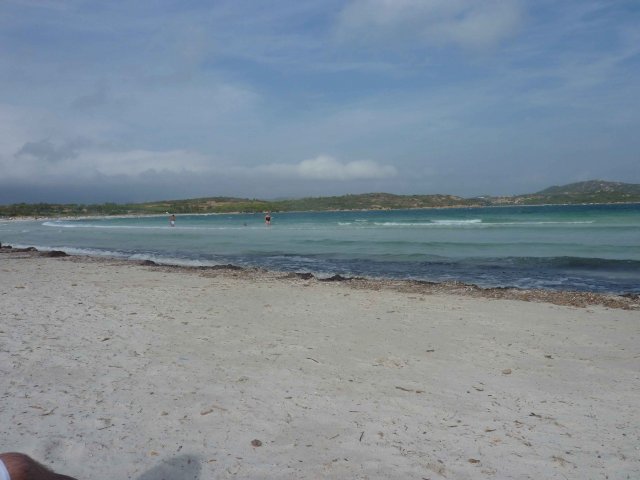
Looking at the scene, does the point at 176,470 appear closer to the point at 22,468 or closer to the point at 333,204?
the point at 22,468

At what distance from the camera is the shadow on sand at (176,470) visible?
11.1 ft

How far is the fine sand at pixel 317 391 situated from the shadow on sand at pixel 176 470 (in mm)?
12

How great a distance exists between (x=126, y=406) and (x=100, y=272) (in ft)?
36.2

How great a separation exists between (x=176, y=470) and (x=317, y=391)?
5.70 feet

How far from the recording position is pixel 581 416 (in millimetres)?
4410

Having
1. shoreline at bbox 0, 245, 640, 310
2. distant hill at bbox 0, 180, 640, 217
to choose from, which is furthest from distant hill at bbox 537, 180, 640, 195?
shoreline at bbox 0, 245, 640, 310

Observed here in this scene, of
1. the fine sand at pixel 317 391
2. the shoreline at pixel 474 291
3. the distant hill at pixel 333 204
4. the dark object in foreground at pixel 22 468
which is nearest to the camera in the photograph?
the dark object in foreground at pixel 22 468

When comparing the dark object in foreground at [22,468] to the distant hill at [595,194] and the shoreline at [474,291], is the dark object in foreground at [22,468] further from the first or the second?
the distant hill at [595,194]

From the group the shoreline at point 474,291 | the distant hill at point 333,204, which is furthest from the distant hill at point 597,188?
the shoreline at point 474,291

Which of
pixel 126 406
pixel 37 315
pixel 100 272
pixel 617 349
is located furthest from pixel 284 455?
pixel 100 272

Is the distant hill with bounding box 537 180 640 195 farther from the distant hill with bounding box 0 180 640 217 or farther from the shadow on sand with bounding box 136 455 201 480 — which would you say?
the shadow on sand with bounding box 136 455 201 480

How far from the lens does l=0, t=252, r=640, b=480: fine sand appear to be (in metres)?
3.62

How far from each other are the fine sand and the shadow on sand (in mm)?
12

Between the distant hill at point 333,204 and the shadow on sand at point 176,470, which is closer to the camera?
the shadow on sand at point 176,470
